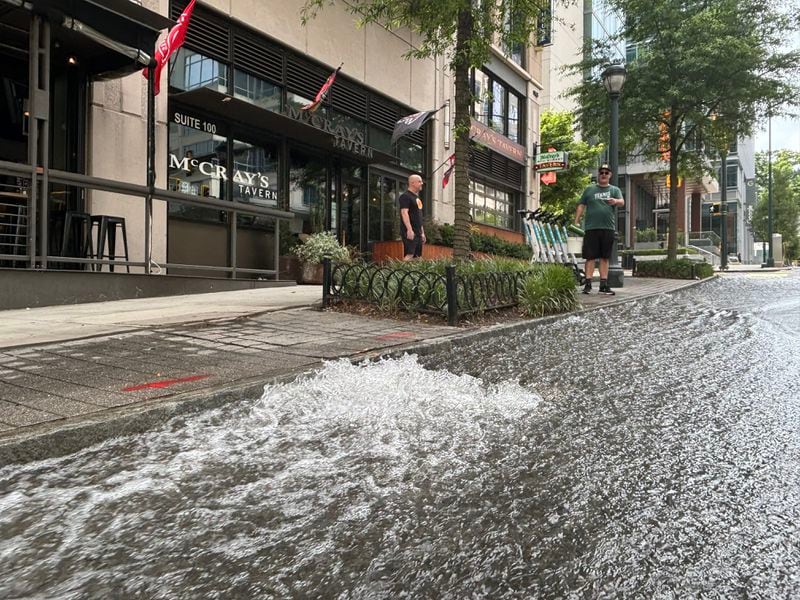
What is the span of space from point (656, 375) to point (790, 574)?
2.63 metres

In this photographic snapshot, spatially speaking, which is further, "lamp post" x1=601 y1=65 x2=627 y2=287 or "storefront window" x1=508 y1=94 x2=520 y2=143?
"storefront window" x1=508 y1=94 x2=520 y2=143

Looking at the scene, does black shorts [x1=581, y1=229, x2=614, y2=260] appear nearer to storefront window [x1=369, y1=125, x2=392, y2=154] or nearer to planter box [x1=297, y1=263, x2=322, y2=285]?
planter box [x1=297, y1=263, x2=322, y2=285]

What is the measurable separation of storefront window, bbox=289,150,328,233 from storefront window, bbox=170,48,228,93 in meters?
2.22

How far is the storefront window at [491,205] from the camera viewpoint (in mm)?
19734

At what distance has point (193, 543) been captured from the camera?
1.79 metres

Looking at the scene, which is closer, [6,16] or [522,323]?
[522,323]

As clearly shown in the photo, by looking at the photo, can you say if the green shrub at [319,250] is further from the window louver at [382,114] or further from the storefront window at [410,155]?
the storefront window at [410,155]

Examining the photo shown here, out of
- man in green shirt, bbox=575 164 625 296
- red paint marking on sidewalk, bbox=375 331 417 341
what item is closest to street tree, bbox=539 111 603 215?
man in green shirt, bbox=575 164 625 296

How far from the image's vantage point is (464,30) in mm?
7613

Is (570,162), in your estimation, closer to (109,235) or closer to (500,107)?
(500,107)

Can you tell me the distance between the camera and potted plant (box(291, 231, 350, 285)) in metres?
11.1

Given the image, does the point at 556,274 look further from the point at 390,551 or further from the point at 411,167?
the point at 411,167

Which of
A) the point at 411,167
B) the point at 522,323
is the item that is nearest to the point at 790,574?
the point at 522,323

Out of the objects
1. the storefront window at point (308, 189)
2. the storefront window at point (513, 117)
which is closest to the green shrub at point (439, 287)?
the storefront window at point (308, 189)
